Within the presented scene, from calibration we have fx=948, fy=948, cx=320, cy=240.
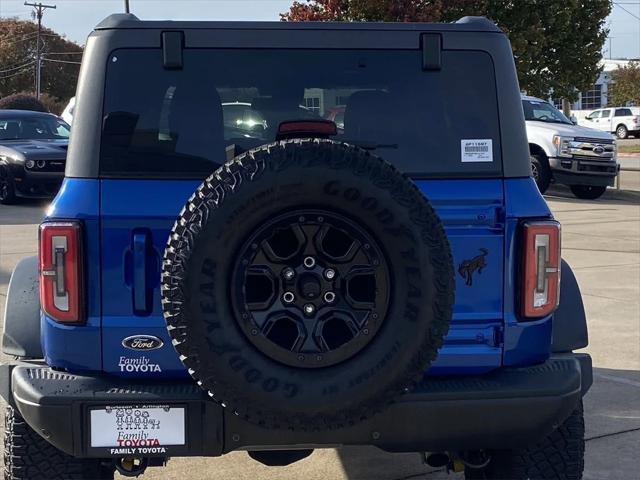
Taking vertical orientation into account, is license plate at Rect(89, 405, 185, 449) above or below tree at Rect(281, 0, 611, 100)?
below

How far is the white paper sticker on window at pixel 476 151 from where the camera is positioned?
339cm

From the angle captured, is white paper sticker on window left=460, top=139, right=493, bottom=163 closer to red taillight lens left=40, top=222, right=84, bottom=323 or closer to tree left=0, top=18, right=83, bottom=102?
red taillight lens left=40, top=222, right=84, bottom=323

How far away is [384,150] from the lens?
3.37 metres

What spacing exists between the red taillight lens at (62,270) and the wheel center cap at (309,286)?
0.77 m

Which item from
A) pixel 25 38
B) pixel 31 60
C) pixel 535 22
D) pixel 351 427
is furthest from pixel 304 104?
pixel 25 38

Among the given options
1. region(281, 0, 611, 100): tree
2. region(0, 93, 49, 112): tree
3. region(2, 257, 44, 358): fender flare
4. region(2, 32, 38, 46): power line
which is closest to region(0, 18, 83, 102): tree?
region(2, 32, 38, 46): power line

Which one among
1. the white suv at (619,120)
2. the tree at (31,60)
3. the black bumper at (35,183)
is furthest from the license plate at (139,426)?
the tree at (31,60)

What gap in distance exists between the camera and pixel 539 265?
3.34 m

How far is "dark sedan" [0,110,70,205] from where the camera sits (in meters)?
14.5

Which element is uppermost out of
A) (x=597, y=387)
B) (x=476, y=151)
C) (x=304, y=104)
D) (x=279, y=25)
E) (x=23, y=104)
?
(x=23, y=104)

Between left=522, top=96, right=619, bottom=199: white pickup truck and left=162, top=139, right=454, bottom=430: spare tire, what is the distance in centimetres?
1387

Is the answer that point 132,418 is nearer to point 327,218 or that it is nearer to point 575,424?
point 327,218

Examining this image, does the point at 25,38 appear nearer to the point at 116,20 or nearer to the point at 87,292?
the point at 116,20

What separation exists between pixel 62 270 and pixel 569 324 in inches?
Answer: 76.2
